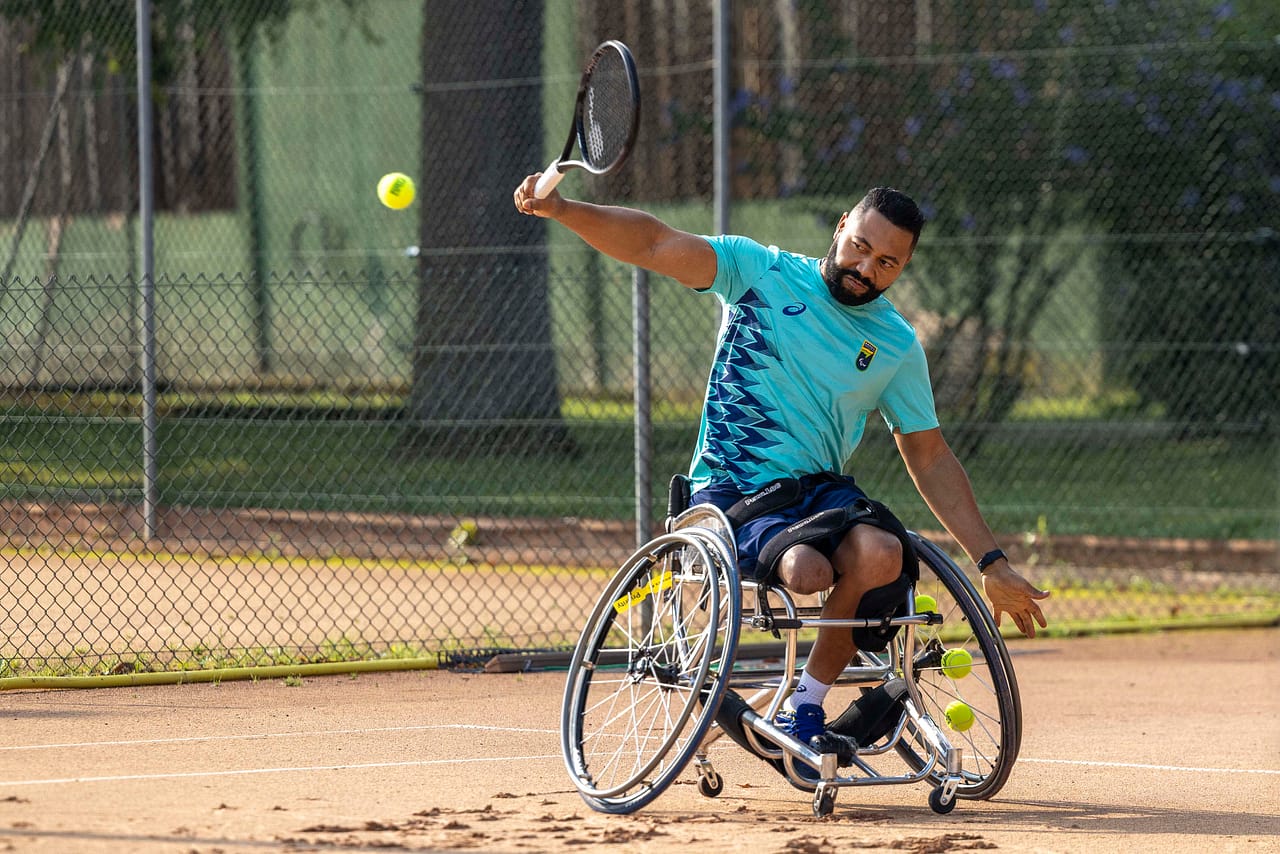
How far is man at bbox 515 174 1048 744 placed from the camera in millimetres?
4359

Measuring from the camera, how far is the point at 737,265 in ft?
14.9

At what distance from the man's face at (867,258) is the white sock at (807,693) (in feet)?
3.35

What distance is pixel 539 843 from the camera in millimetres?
3896

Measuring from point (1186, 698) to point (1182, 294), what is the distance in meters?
5.38

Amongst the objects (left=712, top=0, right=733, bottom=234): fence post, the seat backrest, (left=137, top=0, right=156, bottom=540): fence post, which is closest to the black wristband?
the seat backrest

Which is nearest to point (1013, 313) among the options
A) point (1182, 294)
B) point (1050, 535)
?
point (1182, 294)

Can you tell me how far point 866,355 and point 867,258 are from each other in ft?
0.85

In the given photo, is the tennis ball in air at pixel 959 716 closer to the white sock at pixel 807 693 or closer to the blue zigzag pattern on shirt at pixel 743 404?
the white sock at pixel 807 693

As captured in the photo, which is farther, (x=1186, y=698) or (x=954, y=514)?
(x=1186, y=698)

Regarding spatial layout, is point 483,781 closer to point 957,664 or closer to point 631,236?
point 957,664

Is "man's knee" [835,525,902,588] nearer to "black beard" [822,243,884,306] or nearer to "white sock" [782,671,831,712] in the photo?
"white sock" [782,671,831,712]

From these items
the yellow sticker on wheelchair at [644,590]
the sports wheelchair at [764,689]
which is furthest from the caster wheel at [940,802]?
the yellow sticker on wheelchair at [644,590]

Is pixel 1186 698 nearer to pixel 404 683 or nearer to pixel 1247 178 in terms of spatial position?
pixel 404 683

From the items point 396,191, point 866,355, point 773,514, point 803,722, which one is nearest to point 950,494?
point 866,355
